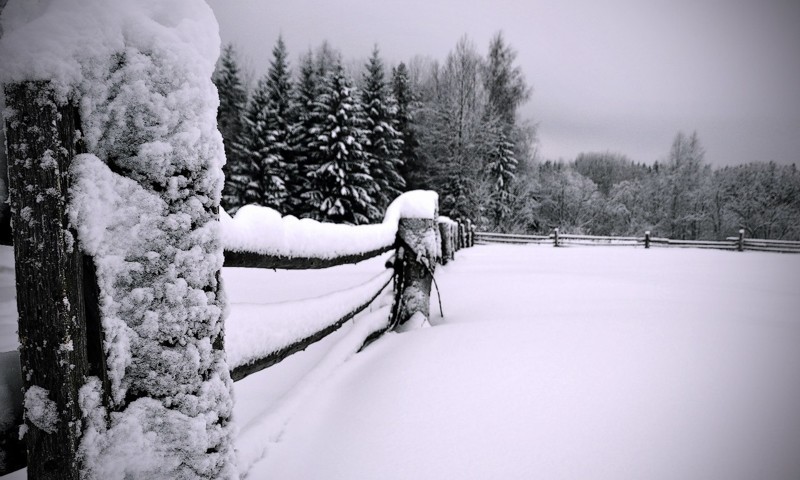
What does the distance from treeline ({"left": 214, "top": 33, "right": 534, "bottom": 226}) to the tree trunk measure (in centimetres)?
1895

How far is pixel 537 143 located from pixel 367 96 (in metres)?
13.1

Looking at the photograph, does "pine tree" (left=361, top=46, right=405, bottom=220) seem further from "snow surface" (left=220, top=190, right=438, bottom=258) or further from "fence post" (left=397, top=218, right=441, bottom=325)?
"snow surface" (left=220, top=190, right=438, bottom=258)

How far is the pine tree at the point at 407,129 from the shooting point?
24.3 m

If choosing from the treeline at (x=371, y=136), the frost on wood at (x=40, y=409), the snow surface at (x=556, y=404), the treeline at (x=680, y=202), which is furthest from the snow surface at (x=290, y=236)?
the treeline at (x=680, y=202)

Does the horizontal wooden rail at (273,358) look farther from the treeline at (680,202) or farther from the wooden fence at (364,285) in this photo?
the treeline at (680,202)

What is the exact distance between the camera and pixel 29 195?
55cm

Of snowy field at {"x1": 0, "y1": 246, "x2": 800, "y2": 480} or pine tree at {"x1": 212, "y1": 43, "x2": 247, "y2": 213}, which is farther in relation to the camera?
pine tree at {"x1": 212, "y1": 43, "x2": 247, "y2": 213}

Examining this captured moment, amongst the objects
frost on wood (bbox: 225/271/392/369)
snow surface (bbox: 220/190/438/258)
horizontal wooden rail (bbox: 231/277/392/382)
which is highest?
snow surface (bbox: 220/190/438/258)

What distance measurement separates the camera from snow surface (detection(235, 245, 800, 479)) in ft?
3.94

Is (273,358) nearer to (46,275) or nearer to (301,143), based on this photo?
(46,275)

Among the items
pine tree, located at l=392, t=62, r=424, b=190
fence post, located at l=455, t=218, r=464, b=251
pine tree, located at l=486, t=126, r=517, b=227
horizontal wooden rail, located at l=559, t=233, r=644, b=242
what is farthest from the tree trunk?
pine tree, located at l=486, t=126, r=517, b=227

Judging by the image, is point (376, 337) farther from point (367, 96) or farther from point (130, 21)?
point (367, 96)

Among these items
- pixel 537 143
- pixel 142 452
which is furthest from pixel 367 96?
pixel 142 452

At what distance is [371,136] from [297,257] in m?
21.4
